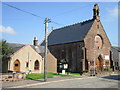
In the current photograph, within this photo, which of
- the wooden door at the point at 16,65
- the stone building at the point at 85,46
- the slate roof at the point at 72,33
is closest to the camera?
the wooden door at the point at 16,65

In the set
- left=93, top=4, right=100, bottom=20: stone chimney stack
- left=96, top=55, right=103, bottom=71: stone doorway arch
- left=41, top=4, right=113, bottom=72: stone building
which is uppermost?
left=93, top=4, right=100, bottom=20: stone chimney stack

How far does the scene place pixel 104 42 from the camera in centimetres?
4694

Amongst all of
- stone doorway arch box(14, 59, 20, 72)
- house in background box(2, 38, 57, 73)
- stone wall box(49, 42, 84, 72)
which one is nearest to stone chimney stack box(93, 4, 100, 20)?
stone wall box(49, 42, 84, 72)

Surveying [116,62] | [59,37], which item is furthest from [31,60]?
[116,62]

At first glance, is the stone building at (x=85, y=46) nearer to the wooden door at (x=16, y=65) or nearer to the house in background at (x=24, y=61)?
the house in background at (x=24, y=61)

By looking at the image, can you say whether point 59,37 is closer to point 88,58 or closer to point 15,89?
point 88,58

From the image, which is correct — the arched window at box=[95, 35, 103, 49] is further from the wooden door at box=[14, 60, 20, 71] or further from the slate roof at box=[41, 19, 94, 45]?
the wooden door at box=[14, 60, 20, 71]

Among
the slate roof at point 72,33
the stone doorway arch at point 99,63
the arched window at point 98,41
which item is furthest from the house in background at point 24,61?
the stone doorway arch at point 99,63

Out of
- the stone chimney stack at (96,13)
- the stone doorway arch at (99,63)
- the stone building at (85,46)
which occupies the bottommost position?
the stone doorway arch at (99,63)

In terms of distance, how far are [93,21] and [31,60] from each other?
2156 centimetres

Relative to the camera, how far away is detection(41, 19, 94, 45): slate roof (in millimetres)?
43112

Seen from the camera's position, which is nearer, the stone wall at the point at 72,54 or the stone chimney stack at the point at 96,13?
the stone wall at the point at 72,54

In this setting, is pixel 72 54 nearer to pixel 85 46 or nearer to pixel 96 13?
pixel 85 46

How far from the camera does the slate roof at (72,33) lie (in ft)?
141
